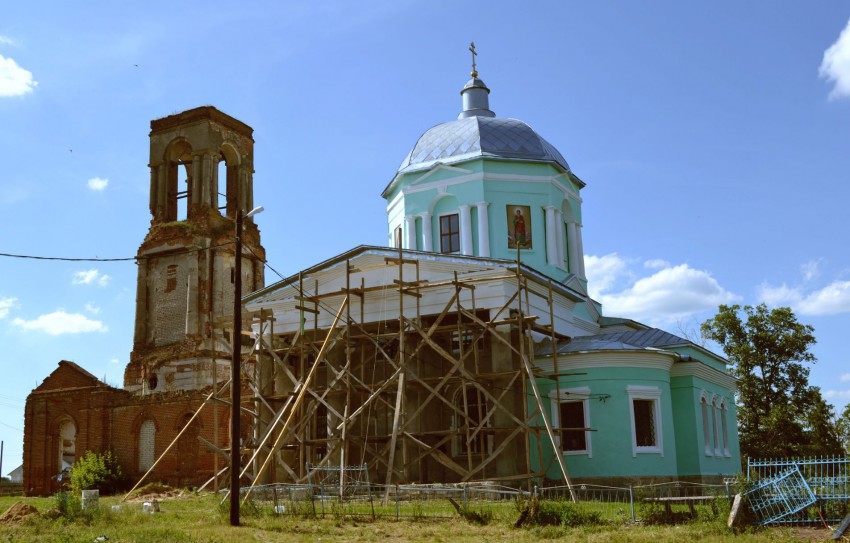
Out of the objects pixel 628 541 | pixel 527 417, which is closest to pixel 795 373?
pixel 527 417

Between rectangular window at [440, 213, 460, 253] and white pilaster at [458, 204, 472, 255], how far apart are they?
0.35m

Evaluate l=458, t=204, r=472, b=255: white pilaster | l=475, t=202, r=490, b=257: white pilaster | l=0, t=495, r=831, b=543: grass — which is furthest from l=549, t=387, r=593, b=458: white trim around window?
l=0, t=495, r=831, b=543: grass

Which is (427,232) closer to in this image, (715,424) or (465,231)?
(465,231)

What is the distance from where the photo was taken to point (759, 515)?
48.9ft

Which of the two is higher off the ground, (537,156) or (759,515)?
(537,156)

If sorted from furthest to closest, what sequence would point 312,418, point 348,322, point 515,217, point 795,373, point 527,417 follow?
1. point 795,373
2. point 515,217
3. point 312,418
4. point 348,322
5. point 527,417

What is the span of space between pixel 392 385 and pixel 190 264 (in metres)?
18.8

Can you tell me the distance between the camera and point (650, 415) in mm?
24438

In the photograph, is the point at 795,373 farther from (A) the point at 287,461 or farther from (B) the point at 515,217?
(A) the point at 287,461

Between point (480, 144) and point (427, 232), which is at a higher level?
point (480, 144)

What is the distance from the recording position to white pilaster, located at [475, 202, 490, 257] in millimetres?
28906

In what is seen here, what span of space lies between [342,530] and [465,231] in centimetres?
1512

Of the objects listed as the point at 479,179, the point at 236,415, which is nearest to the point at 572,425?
the point at 479,179

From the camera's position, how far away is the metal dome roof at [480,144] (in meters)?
30.1
